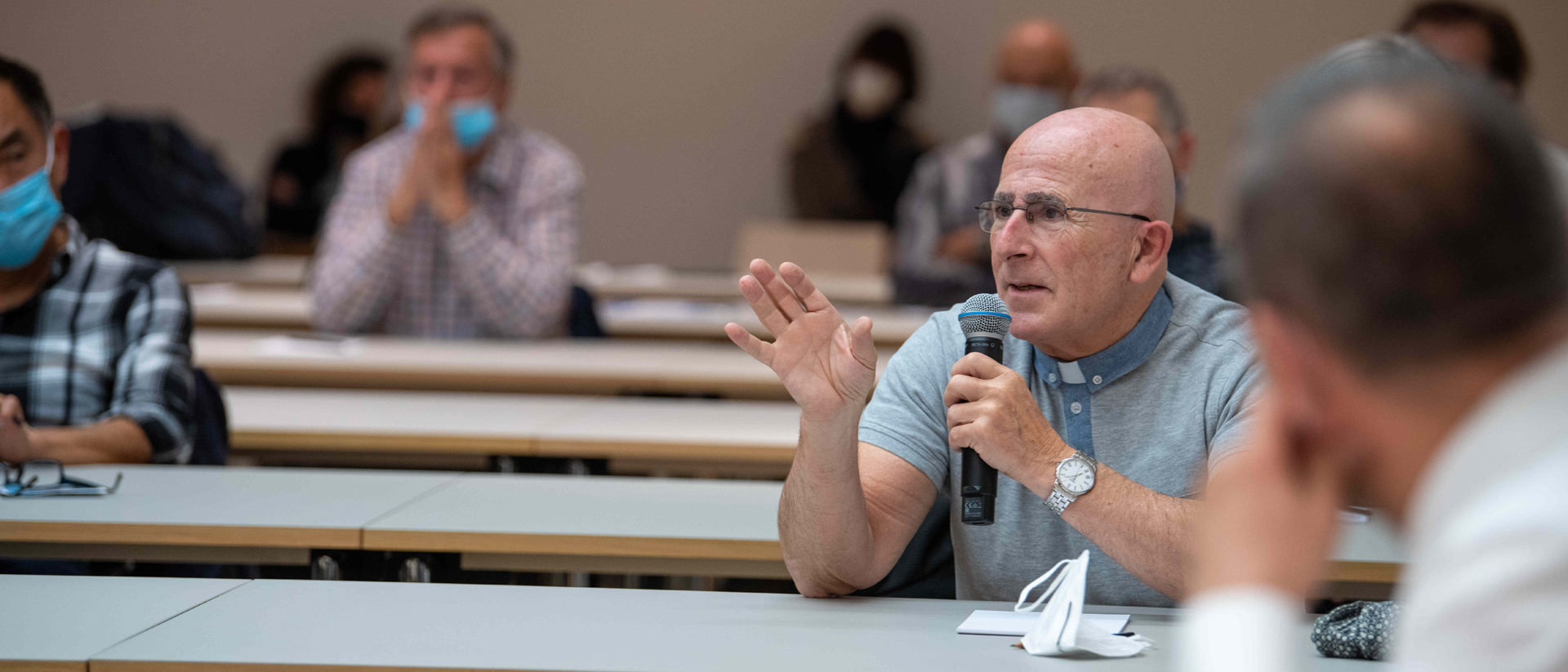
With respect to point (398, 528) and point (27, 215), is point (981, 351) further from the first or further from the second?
point (27, 215)

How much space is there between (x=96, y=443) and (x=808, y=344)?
1.42 metres

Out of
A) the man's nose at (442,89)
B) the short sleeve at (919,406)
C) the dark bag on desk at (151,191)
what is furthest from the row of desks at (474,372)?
the dark bag on desk at (151,191)

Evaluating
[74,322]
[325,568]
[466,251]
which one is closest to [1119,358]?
[325,568]

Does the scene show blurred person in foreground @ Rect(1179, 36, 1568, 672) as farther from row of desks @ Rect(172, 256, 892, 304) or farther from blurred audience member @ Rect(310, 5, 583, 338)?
row of desks @ Rect(172, 256, 892, 304)

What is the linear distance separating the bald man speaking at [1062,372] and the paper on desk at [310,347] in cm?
208

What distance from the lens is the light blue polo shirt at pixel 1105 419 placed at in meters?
1.56

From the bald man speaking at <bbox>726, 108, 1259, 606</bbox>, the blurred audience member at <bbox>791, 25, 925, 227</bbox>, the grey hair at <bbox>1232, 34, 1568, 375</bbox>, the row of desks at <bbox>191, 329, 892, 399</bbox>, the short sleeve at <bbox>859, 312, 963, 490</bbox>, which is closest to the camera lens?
the grey hair at <bbox>1232, 34, 1568, 375</bbox>

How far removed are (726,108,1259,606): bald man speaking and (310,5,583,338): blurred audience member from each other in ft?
6.87

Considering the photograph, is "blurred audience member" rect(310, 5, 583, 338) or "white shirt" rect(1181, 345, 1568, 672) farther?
"blurred audience member" rect(310, 5, 583, 338)

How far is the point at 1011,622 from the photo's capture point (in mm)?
1370

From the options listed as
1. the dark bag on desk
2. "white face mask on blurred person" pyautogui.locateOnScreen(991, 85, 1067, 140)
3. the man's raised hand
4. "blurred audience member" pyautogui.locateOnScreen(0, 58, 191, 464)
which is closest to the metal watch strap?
the man's raised hand

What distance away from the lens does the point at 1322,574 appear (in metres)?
0.69

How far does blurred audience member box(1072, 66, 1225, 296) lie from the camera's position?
2607mm

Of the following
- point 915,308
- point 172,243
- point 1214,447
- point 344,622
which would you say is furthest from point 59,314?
point 172,243
